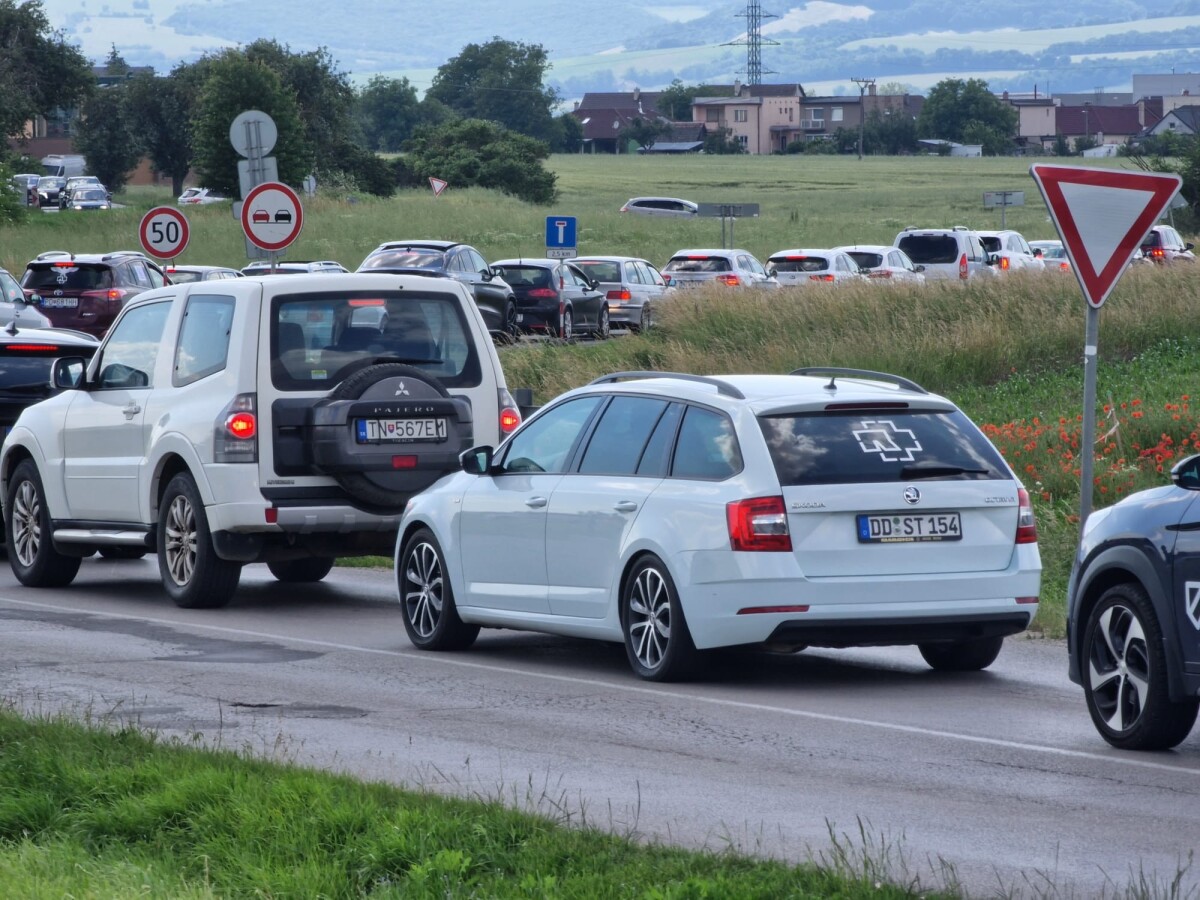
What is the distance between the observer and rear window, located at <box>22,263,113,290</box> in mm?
36719

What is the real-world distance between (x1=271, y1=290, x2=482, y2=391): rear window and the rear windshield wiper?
15.0 feet

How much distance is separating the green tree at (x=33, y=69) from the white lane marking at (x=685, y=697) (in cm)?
7867

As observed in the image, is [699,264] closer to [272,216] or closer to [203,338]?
[272,216]

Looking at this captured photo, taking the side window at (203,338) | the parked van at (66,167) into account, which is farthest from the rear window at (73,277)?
the parked van at (66,167)

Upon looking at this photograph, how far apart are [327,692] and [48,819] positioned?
3348 millimetres

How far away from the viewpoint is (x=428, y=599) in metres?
11.7

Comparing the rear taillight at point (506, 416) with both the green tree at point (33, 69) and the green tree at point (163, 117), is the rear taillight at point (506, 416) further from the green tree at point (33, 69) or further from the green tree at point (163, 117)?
the green tree at point (163, 117)

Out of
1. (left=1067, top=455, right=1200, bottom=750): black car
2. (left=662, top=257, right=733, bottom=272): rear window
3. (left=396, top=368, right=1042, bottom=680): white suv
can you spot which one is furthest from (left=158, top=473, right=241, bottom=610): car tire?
(left=662, top=257, right=733, bottom=272): rear window

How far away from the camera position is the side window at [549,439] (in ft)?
36.1

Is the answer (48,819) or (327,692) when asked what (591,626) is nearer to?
(327,692)

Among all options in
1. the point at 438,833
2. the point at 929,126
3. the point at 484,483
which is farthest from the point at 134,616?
the point at 929,126

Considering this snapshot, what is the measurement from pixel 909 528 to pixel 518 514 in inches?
89.9

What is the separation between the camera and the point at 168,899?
5504 mm

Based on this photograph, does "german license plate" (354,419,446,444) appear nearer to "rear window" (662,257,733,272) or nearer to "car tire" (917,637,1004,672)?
"car tire" (917,637,1004,672)
